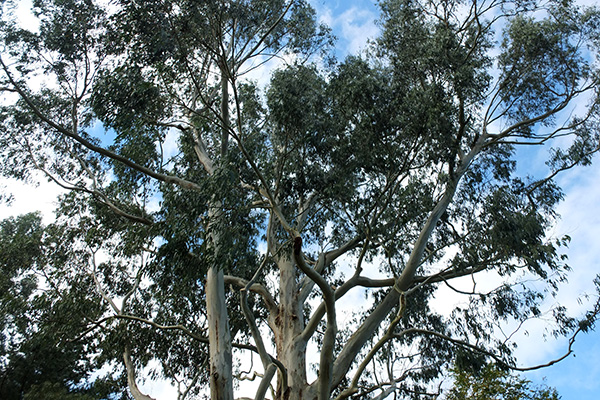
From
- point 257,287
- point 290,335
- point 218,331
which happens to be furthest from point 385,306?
point 218,331

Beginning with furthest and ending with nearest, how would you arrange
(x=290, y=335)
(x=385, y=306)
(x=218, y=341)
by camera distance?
1. (x=290, y=335)
2. (x=385, y=306)
3. (x=218, y=341)

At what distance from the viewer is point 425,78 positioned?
852cm

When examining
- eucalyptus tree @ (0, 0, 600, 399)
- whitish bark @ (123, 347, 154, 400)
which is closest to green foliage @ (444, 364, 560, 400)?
eucalyptus tree @ (0, 0, 600, 399)

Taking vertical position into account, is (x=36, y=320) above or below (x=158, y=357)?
above

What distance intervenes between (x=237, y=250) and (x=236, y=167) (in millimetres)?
1187

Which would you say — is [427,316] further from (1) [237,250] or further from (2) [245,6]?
(2) [245,6]

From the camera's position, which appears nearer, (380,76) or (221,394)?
(221,394)

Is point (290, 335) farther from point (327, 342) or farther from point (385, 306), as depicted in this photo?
point (327, 342)

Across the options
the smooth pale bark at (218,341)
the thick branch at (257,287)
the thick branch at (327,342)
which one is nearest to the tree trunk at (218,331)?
the smooth pale bark at (218,341)

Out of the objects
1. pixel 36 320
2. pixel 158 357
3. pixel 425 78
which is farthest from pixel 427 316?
pixel 36 320

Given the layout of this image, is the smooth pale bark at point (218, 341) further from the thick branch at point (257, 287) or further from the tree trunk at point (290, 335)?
the thick branch at point (257, 287)

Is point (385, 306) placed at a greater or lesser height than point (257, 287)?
lesser

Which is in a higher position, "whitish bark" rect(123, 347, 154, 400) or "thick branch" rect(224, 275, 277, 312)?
"thick branch" rect(224, 275, 277, 312)

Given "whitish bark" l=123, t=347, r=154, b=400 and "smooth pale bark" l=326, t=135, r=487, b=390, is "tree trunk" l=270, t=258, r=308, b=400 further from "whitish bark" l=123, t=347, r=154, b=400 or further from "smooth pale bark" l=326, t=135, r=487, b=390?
"whitish bark" l=123, t=347, r=154, b=400
